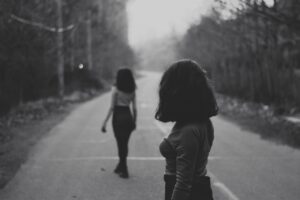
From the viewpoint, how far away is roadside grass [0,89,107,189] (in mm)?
9555

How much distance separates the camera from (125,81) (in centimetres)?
812

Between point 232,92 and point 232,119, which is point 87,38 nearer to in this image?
point 232,92

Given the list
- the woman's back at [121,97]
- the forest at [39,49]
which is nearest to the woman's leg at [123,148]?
the woman's back at [121,97]

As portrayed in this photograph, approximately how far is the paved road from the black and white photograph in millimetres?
20

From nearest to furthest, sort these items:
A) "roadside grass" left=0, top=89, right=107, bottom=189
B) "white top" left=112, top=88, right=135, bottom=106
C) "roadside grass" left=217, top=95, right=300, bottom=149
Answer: "white top" left=112, top=88, right=135, bottom=106
"roadside grass" left=0, top=89, right=107, bottom=189
"roadside grass" left=217, top=95, right=300, bottom=149

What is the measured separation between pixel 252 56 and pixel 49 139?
1311cm

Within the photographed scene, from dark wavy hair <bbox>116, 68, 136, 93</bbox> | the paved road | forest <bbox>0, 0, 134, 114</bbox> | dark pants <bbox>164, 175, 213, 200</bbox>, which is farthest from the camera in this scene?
forest <bbox>0, 0, 134, 114</bbox>

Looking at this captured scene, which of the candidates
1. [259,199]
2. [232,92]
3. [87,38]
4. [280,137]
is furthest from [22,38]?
[87,38]

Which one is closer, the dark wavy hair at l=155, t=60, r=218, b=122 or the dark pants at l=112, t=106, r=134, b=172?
the dark wavy hair at l=155, t=60, r=218, b=122

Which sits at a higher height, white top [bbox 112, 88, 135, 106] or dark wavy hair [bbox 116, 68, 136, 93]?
dark wavy hair [bbox 116, 68, 136, 93]

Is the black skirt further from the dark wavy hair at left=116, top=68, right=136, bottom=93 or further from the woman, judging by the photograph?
the woman

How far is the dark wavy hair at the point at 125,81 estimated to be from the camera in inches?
318

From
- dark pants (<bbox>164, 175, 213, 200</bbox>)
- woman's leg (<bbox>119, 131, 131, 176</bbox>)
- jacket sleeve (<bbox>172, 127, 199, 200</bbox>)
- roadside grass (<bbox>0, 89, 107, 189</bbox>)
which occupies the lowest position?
roadside grass (<bbox>0, 89, 107, 189</bbox>)

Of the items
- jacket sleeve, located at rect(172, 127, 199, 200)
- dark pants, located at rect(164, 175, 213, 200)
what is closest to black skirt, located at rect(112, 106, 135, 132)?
dark pants, located at rect(164, 175, 213, 200)
